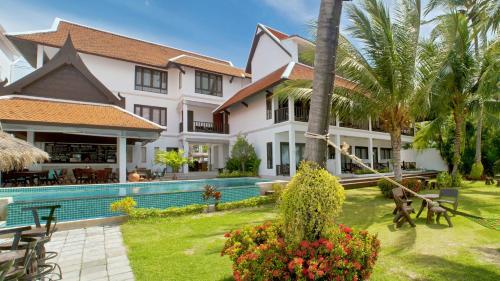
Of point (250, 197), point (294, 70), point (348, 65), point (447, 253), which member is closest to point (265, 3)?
point (348, 65)

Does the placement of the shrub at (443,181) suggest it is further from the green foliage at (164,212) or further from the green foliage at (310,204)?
the green foliage at (310,204)

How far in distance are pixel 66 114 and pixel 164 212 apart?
10031 mm

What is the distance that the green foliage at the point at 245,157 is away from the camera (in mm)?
20641

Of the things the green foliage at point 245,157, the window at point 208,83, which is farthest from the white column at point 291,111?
the window at point 208,83

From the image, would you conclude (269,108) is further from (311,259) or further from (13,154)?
(311,259)

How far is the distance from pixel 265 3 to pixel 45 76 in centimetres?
1319

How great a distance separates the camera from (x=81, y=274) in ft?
15.1

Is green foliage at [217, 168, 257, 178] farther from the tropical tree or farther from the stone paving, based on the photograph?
the stone paving

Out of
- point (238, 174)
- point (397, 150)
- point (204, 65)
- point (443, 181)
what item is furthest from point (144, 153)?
point (443, 181)

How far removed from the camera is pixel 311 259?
3.24 m

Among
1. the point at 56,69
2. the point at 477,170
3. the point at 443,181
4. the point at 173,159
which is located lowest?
the point at 443,181

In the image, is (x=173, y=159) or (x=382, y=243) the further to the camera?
(x=173, y=159)

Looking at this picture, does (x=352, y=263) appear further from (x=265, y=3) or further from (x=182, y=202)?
(x=265, y=3)

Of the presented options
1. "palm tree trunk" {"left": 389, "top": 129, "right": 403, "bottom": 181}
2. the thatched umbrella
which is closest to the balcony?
"palm tree trunk" {"left": 389, "top": 129, "right": 403, "bottom": 181}
